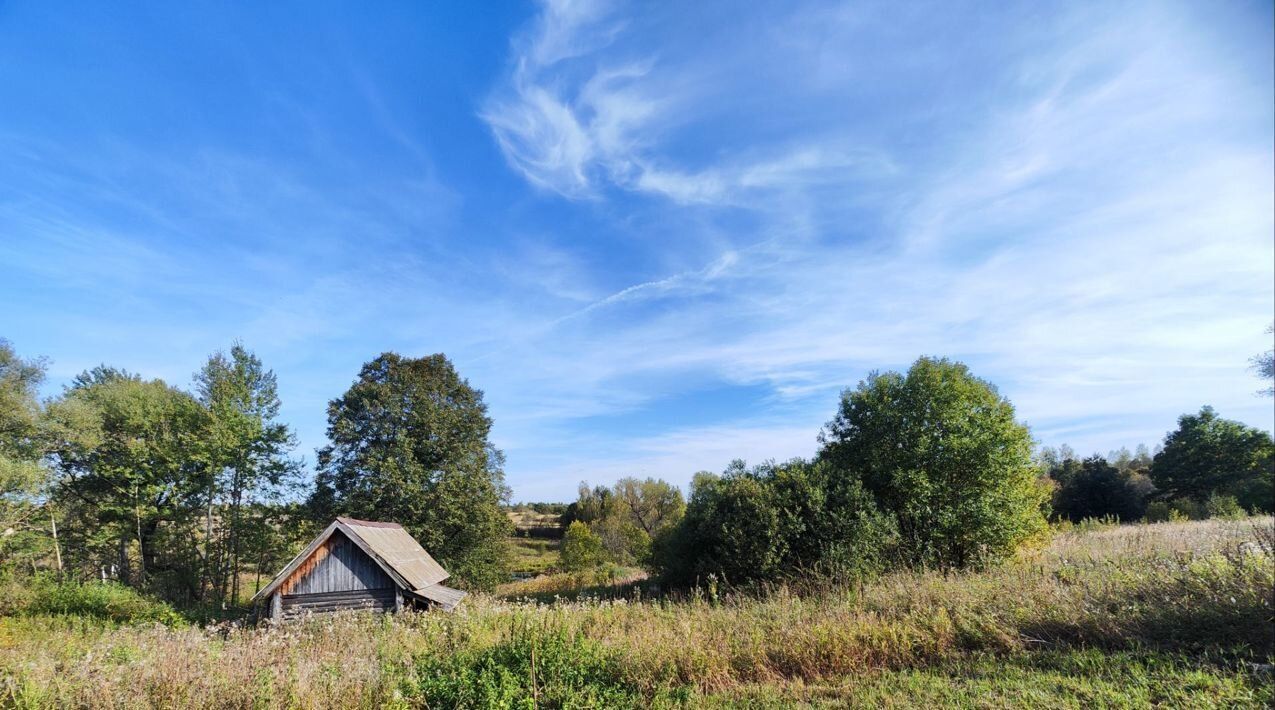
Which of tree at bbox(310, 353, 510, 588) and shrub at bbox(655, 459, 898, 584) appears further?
tree at bbox(310, 353, 510, 588)

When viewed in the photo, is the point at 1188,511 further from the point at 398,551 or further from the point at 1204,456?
the point at 398,551

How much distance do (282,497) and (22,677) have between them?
22927mm

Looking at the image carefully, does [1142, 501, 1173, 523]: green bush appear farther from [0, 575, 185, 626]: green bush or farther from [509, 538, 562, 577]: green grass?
[0, 575, 185, 626]: green bush

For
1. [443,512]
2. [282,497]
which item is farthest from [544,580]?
[282,497]

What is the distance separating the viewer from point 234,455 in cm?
2467

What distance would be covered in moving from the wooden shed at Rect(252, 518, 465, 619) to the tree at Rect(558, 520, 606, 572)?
50.6 ft

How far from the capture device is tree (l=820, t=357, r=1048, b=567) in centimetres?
1530

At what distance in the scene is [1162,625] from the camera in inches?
238

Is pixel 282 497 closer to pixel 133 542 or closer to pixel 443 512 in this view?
pixel 133 542

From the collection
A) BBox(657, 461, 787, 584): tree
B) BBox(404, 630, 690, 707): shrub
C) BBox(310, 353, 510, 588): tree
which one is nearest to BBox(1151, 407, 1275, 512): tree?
BBox(657, 461, 787, 584): tree

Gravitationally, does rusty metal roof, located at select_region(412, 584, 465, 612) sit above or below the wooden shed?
below

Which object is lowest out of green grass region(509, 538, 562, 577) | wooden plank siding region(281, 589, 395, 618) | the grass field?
green grass region(509, 538, 562, 577)

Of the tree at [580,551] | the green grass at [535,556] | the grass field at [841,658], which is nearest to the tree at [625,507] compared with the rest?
the green grass at [535,556]

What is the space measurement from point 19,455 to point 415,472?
14.1 meters
